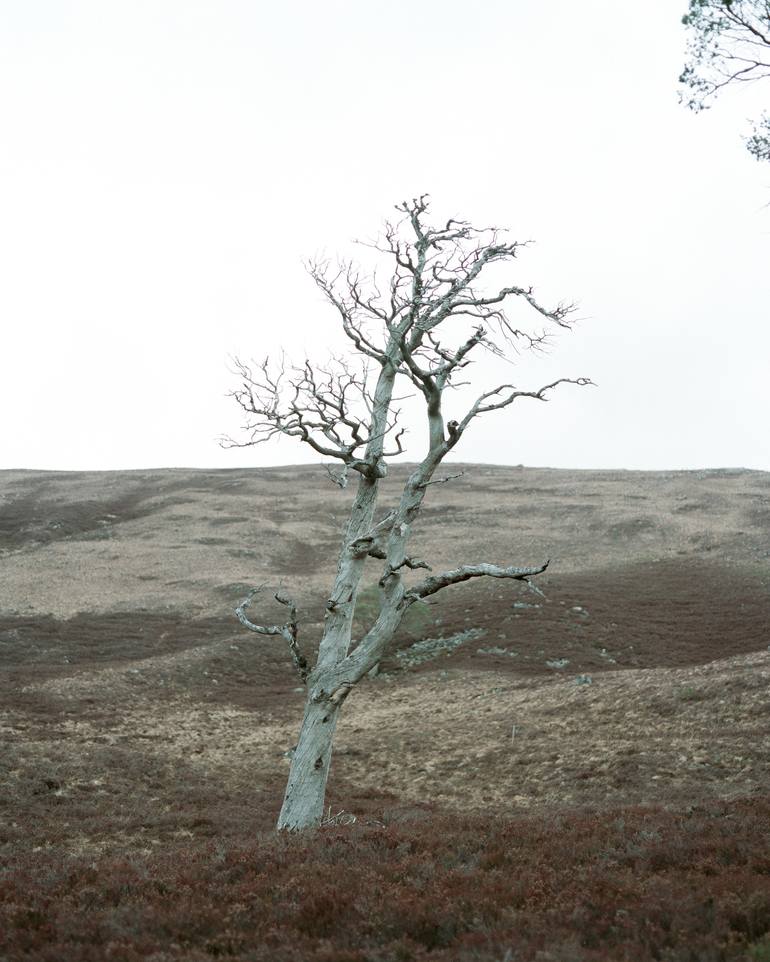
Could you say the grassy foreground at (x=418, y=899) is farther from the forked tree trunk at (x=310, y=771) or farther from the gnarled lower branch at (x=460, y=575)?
the gnarled lower branch at (x=460, y=575)

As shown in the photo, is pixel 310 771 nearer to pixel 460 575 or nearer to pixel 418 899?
pixel 460 575

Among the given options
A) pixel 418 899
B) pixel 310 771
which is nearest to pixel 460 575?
pixel 310 771

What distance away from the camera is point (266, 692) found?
35.4m

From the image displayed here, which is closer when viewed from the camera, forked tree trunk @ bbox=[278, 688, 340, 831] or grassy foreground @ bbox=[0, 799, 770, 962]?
grassy foreground @ bbox=[0, 799, 770, 962]

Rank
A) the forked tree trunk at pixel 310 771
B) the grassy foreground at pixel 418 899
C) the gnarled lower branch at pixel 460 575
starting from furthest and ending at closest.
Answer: the gnarled lower branch at pixel 460 575
the forked tree trunk at pixel 310 771
the grassy foreground at pixel 418 899

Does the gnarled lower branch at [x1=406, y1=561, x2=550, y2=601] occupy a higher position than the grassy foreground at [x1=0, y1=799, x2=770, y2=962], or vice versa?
the gnarled lower branch at [x1=406, y1=561, x2=550, y2=601]

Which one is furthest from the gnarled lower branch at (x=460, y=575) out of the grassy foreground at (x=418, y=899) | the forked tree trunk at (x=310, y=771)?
the grassy foreground at (x=418, y=899)

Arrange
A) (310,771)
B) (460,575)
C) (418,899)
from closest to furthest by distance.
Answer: (418,899) < (310,771) < (460,575)

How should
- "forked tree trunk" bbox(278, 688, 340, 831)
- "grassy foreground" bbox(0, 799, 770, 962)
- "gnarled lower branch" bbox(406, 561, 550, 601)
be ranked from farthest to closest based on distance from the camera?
"gnarled lower branch" bbox(406, 561, 550, 601) → "forked tree trunk" bbox(278, 688, 340, 831) → "grassy foreground" bbox(0, 799, 770, 962)

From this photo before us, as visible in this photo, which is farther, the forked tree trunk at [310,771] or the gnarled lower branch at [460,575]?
the gnarled lower branch at [460,575]

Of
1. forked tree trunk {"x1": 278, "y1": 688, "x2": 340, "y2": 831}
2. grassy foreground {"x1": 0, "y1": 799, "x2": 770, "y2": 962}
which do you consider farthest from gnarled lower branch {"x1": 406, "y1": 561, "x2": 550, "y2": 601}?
grassy foreground {"x1": 0, "y1": 799, "x2": 770, "y2": 962}

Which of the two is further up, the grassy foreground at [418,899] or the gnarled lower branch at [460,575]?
the gnarled lower branch at [460,575]

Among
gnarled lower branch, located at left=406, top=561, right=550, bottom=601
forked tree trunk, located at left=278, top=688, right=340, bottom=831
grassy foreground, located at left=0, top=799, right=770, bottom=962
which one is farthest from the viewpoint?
gnarled lower branch, located at left=406, top=561, right=550, bottom=601

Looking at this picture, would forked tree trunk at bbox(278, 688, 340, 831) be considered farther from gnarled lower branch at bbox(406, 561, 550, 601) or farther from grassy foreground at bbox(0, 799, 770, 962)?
gnarled lower branch at bbox(406, 561, 550, 601)
